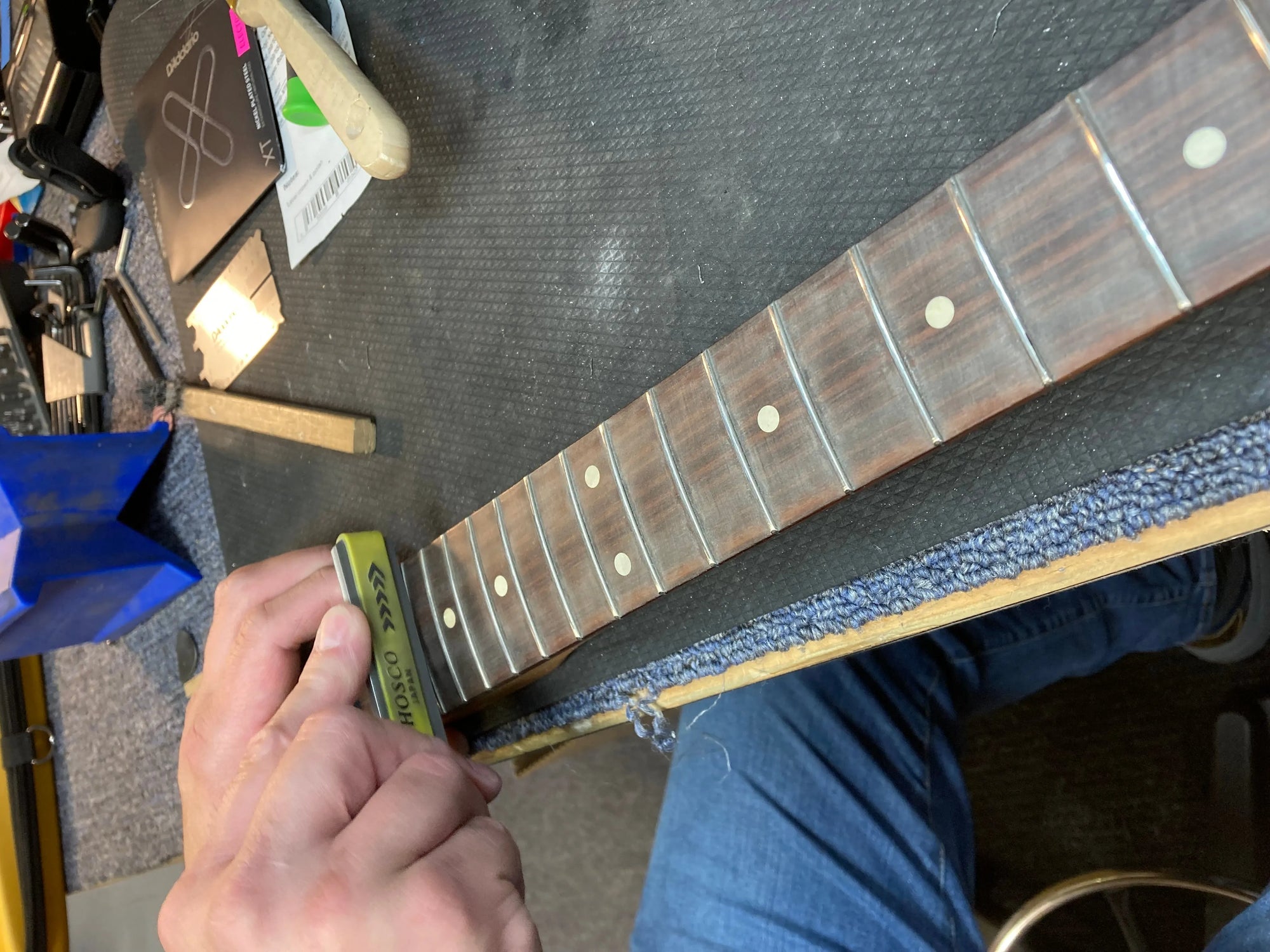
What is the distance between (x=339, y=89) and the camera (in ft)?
1.44

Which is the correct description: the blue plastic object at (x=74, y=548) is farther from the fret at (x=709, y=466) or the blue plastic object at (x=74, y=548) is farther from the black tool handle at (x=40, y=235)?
the fret at (x=709, y=466)

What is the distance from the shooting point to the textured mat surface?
0.29m

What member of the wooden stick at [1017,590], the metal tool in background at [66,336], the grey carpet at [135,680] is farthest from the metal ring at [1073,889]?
the metal tool in background at [66,336]

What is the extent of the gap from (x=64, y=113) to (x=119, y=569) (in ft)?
1.71

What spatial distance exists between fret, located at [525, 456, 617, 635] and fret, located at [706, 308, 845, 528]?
0.11m

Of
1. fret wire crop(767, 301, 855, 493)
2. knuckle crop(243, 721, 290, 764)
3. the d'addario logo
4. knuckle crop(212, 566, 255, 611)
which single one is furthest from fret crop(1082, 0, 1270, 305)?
the d'addario logo

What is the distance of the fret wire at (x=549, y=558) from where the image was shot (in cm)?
41

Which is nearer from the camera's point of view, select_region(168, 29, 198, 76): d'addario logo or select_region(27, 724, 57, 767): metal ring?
select_region(168, 29, 198, 76): d'addario logo

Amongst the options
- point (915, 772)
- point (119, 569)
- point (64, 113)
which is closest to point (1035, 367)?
point (915, 772)

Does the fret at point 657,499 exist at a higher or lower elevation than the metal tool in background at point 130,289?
lower

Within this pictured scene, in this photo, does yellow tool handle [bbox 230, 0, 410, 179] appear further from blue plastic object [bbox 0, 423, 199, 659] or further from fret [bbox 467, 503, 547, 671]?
blue plastic object [bbox 0, 423, 199, 659]

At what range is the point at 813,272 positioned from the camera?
1.12 ft

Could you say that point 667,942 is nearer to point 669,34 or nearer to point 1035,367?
point 1035,367

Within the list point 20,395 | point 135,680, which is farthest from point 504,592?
point 20,395
